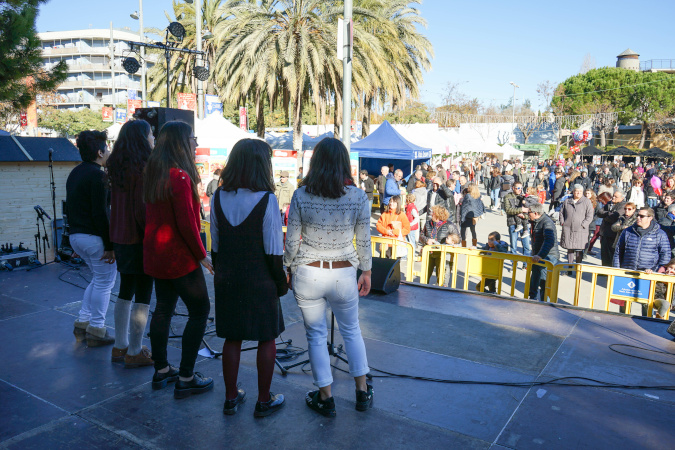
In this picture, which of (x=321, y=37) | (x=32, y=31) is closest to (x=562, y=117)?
(x=321, y=37)

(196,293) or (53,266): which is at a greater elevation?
(196,293)

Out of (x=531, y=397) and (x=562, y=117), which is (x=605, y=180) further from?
(x=562, y=117)

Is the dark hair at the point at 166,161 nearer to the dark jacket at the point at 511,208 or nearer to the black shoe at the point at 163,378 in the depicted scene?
the black shoe at the point at 163,378

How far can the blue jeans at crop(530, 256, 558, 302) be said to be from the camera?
7.45m

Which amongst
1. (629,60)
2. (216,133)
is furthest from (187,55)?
(629,60)

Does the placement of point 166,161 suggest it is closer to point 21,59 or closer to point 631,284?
point 21,59

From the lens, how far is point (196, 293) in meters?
3.65

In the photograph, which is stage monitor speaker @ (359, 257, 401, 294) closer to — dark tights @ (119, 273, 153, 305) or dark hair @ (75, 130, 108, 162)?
dark tights @ (119, 273, 153, 305)

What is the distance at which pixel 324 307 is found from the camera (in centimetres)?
342

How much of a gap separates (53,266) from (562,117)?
65576 millimetres

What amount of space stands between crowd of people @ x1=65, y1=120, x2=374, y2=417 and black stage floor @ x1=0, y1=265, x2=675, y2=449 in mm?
221

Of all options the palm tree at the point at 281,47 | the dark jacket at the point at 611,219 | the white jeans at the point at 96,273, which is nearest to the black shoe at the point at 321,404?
the white jeans at the point at 96,273

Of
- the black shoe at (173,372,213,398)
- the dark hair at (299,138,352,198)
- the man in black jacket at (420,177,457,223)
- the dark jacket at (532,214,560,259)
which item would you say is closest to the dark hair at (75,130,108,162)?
the black shoe at (173,372,213,398)

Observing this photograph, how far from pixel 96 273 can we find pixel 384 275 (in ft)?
11.5
